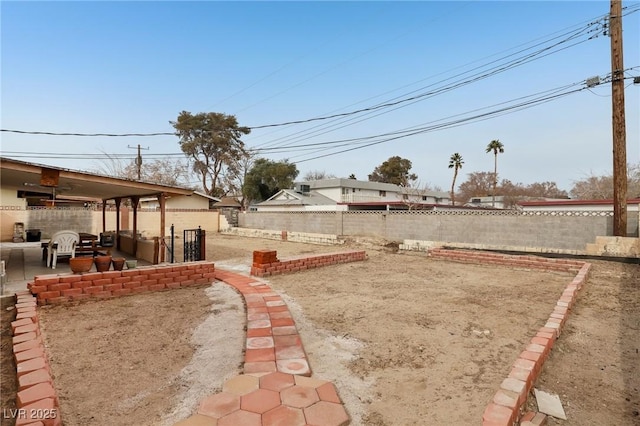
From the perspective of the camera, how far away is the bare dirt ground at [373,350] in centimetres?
225

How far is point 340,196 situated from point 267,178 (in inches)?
330

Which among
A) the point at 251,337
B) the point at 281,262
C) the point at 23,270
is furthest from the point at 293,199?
the point at 251,337

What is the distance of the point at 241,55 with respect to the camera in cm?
1388

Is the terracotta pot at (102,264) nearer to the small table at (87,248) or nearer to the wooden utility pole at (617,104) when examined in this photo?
the small table at (87,248)

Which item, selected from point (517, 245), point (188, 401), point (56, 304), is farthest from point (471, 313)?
point (517, 245)

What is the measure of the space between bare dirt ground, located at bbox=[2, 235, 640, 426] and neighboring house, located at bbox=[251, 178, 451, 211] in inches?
885

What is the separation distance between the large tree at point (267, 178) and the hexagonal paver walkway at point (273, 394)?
31.3 meters

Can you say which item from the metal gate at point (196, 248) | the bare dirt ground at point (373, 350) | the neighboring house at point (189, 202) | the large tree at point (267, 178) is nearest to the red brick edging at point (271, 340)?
the bare dirt ground at point (373, 350)

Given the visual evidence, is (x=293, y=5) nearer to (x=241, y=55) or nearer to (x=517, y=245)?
(x=241, y=55)

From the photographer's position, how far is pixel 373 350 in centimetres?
319

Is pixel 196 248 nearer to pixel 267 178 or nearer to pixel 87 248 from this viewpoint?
pixel 87 248

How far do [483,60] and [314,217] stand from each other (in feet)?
33.1

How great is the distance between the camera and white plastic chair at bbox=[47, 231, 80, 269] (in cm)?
712

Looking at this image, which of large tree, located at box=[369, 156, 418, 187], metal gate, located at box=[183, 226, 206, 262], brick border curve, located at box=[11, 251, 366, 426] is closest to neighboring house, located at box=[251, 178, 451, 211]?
large tree, located at box=[369, 156, 418, 187]
